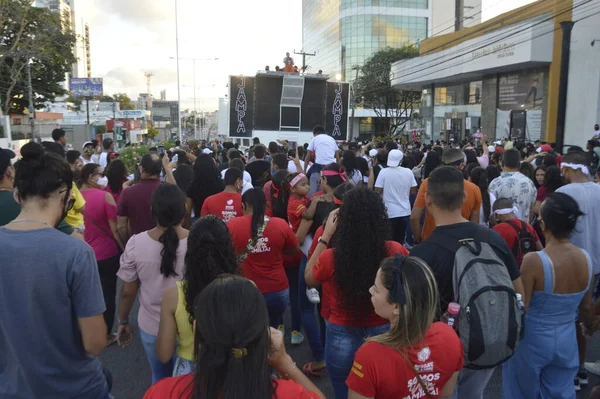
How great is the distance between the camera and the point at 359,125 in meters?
63.9

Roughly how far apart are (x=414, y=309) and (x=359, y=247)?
810mm

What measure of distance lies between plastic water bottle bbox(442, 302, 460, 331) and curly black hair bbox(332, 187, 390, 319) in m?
0.46

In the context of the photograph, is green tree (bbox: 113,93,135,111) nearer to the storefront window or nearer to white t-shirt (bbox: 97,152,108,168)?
the storefront window

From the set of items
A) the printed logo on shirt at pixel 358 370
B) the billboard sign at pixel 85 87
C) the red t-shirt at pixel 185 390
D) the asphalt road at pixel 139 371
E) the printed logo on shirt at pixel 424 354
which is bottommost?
the asphalt road at pixel 139 371

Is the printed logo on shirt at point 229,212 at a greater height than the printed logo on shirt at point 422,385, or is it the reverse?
the printed logo on shirt at point 229,212

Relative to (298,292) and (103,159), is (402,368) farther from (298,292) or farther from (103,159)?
(103,159)

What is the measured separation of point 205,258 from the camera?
2490 mm

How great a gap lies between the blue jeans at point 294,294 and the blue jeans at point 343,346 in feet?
5.80

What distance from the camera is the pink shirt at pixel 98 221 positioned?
4.57m

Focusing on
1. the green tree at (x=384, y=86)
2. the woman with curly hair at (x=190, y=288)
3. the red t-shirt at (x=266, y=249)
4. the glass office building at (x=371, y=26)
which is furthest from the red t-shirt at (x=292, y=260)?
the glass office building at (x=371, y=26)

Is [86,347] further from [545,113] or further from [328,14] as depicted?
[328,14]

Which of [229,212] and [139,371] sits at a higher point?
[229,212]

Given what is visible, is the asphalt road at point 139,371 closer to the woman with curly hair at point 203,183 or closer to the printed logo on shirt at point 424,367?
the woman with curly hair at point 203,183

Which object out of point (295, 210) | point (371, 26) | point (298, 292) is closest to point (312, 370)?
point (298, 292)
